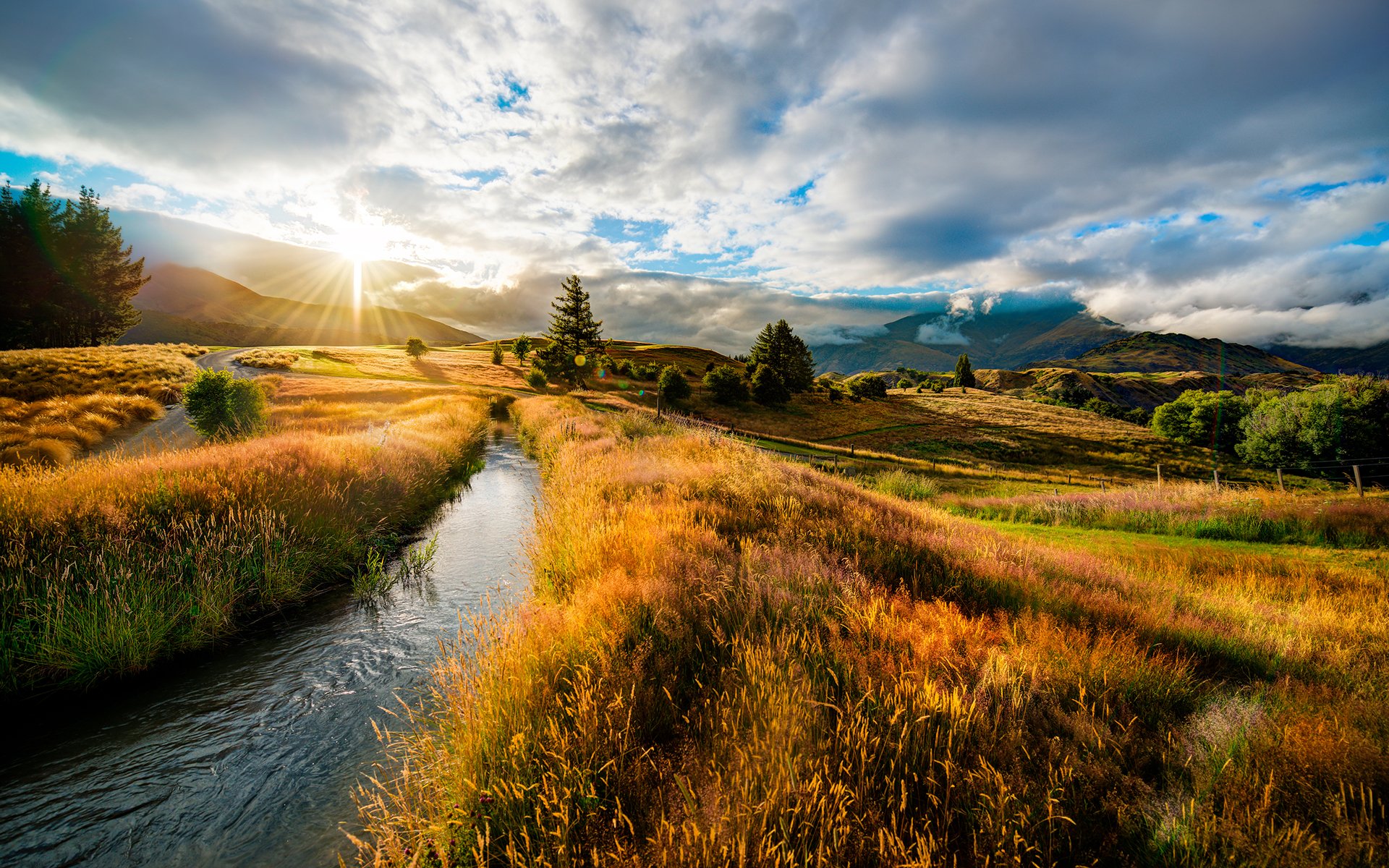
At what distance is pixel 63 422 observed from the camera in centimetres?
1997

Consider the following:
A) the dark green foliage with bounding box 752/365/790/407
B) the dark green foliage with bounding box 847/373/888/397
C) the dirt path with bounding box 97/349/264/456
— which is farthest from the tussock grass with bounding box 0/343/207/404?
the dark green foliage with bounding box 847/373/888/397

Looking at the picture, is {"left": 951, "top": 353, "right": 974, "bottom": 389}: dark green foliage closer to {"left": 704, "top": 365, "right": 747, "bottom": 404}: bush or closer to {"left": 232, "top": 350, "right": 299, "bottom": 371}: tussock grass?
{"left": 704, "top": 365, "right": 747, "bottom": 404}: bush

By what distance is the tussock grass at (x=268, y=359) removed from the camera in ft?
196

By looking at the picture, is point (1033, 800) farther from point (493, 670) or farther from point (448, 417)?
point (448, 417)

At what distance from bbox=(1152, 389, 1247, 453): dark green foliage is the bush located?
67933mm

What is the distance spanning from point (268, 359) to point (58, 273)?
62.1ft

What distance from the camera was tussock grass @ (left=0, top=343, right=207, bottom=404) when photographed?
1040 inches

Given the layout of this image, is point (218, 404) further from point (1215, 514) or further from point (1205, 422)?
point (1205, 422)

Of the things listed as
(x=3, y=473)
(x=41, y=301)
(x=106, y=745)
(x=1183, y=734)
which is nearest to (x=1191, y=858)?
(x=1183, y=734)

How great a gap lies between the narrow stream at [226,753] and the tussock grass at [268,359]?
228ft

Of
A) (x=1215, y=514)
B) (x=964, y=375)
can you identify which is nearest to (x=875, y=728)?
(x=1215, y=514)

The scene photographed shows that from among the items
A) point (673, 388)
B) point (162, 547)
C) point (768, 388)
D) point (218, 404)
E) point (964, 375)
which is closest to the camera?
point (162, 547)

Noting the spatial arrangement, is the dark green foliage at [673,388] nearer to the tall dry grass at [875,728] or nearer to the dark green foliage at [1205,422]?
the tall dry grass at [875,728]

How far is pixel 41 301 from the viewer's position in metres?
51.3
